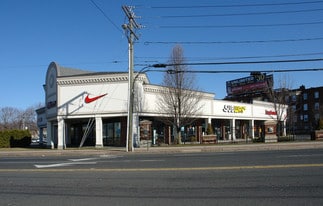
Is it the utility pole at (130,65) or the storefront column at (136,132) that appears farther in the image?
the storefront column at (136,132)

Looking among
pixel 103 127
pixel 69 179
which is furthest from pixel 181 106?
pixel 69 179

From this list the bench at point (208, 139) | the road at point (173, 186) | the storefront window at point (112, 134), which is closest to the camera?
the road at point (173, 186)

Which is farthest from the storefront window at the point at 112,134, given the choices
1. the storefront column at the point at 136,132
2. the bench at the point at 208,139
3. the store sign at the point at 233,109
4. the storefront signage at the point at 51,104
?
the store sign at the point at 233,109

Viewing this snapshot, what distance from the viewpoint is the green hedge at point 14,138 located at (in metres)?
45.5

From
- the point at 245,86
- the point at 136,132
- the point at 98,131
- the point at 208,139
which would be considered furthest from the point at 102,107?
the point at 245,86

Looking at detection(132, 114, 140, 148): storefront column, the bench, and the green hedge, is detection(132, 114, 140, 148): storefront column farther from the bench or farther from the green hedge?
the green hedge

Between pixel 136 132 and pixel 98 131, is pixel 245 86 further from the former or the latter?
pixel 98 131

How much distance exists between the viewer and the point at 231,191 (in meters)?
9.38

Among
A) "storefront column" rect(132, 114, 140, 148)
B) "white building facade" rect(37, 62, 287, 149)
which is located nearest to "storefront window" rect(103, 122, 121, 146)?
"white building facade" rect(37, 62, 287, 149)

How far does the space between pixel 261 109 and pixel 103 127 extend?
2717 centimetres

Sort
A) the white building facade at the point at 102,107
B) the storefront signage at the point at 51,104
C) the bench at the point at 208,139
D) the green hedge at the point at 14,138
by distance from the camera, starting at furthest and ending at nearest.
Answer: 1. the green hedge at the point at 14,138
2. the bench at the point at 208,139
3. the storefront signage at the point at 51,104
4. the white building facade at the point at 102,107

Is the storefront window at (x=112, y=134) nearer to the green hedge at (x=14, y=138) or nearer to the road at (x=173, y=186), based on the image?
the green hedge at (x=14, y=138)

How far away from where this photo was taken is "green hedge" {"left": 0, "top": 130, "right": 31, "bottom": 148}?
4547 centimetres

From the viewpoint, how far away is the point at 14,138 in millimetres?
46688
